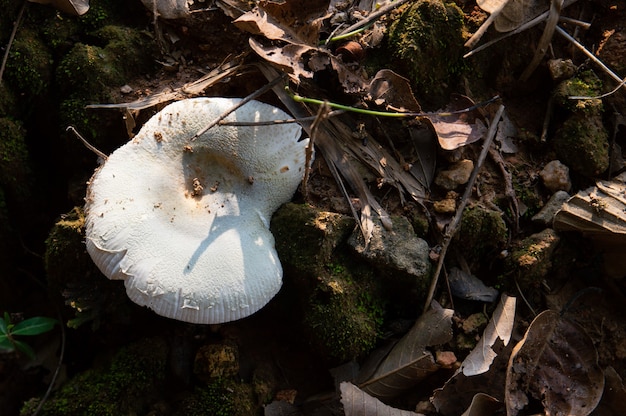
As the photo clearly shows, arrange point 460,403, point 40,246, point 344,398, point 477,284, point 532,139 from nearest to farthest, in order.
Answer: point 344,398 < point 460,403 < point 477,284 < point 532,139 < point 40,246

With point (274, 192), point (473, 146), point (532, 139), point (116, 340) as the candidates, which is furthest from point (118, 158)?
point (532, 139)

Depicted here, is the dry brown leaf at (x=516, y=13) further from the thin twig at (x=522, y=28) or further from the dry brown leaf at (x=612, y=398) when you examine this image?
the dry brown leaf at (x=612, y=398)

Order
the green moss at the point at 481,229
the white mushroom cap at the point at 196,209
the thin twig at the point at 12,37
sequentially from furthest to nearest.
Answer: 1. the thin twig at the point at 12,37
2. the green moss at the point at 481,229
3. the white mushroom cap at the point at 196,209

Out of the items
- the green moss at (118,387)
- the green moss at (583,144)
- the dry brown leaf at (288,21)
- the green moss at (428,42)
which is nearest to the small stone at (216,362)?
the green moss at (118,387)

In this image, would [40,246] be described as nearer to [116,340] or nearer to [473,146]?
[116,340]

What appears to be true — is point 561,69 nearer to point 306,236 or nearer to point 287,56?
point 287,56

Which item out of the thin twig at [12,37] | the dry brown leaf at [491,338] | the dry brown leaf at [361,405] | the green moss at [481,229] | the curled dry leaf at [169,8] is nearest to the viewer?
the dry brown leaf at [361,405]

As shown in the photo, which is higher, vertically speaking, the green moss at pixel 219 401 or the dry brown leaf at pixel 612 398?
the green moss at pixel 219 401
